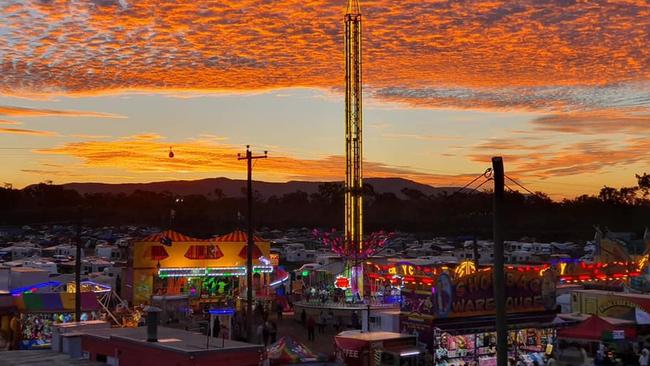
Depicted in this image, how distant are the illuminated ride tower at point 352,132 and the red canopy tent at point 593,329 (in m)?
20.2

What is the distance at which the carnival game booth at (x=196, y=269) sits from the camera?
1727 inches

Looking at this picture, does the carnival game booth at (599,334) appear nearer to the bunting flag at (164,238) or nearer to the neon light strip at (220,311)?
the neon light strip at (220,311)

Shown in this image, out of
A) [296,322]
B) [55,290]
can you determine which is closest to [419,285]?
[296,322]

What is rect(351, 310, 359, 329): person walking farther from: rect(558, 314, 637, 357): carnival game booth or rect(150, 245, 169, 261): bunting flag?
rect(558, 314, 637, 357): carnival game booth

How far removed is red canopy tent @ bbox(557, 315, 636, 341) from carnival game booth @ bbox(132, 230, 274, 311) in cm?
2042

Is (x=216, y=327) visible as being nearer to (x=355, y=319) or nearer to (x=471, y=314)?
(x=355, y=319)

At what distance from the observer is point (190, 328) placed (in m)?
36.3

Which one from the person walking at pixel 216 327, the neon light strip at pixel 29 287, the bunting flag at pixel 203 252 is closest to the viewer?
the person walking at pixel 216 327

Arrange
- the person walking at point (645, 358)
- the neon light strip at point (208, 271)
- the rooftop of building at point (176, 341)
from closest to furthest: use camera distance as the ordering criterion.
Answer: the rooftop of building at point (176, 341) < the person walking at point (645, 358) < the neon light strip at point (208, 271)

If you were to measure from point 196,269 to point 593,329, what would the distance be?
2492 cm

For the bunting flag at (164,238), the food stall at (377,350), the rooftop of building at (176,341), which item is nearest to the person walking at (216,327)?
the food stall at (377,350)

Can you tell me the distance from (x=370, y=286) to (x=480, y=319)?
17.7 m

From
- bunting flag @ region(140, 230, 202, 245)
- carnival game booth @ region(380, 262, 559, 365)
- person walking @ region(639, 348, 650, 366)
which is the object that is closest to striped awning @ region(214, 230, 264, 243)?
bunting flag @ region(140, 230, 202, 245)

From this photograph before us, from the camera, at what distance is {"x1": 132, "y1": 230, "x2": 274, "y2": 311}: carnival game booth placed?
1727 inches
